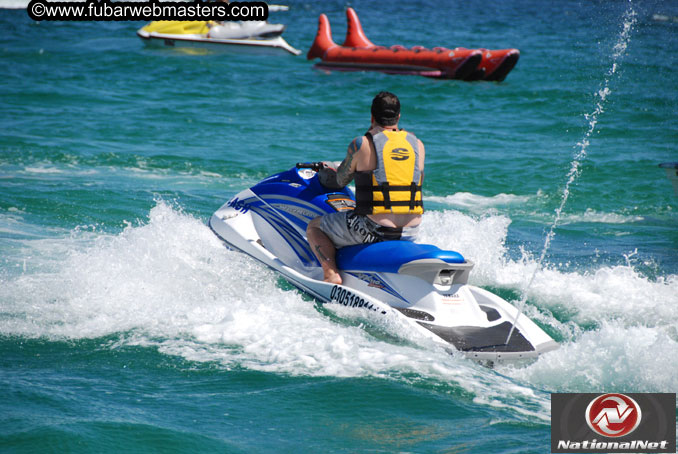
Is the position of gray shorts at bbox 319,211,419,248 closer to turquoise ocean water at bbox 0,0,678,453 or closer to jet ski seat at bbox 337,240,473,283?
jet ski seat at bbox 337,240,473,283

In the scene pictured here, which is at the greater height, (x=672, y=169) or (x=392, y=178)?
(x=392, y=178)

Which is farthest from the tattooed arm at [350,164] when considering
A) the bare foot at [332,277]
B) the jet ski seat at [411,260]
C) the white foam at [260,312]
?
the white foam at [260,312]

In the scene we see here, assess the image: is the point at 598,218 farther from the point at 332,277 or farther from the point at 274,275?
the point at 332,277

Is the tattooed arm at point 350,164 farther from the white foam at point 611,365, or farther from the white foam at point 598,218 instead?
the white foam at point 598,218

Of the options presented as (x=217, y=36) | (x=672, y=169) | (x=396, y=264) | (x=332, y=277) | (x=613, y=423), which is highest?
(x=217, y=36)

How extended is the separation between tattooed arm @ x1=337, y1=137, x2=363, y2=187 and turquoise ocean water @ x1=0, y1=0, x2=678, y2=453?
3.01ft

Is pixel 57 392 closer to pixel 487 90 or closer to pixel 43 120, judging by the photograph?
pixel 43 120

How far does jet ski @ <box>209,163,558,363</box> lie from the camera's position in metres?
4.75

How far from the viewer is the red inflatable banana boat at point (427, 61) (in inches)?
771

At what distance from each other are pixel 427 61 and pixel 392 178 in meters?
15.7

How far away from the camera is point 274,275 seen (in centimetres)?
614

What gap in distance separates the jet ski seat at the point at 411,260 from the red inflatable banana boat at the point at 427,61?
49.8 ft

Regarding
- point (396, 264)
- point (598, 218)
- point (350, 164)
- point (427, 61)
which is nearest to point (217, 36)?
point (427, 61)

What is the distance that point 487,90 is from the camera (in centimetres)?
1880
